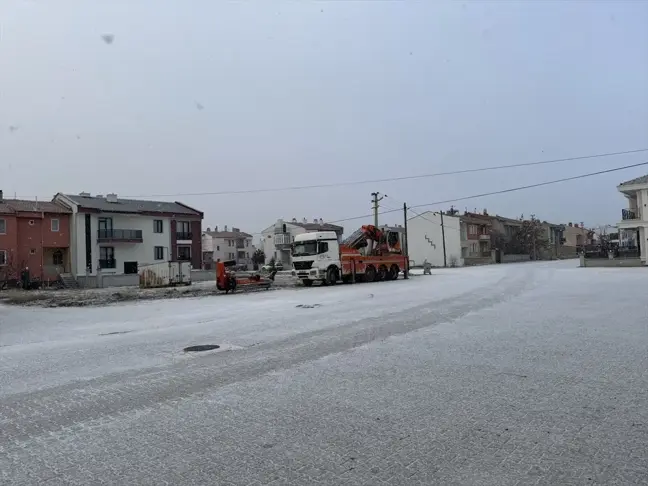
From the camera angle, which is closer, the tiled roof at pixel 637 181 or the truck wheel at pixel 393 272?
the truck wheel at pixel 393 272

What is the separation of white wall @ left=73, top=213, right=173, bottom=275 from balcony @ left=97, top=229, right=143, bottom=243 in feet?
1.49

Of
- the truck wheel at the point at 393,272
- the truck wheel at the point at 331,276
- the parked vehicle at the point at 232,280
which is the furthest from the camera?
the truck wheel at the point at 393,272

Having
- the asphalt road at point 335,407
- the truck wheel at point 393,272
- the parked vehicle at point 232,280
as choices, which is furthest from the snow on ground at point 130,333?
the truck wheel at point 393,272

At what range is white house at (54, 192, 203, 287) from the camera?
4944 cm

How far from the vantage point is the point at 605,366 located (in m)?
7.10

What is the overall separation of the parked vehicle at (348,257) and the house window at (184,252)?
2898cm

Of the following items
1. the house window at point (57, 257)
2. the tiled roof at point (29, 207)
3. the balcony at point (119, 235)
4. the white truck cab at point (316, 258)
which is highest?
the tiled roof at point (29, 207)

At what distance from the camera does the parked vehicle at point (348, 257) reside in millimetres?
30922

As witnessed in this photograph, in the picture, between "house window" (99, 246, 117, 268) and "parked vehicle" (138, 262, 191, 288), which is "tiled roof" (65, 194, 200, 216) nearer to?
"house window" (99, 246, 117, 268)

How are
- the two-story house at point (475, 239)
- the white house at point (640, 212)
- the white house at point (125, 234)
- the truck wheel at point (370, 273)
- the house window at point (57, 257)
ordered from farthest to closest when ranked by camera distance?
the two-story house at point (475, 239) < the white house at point (125, 234) < the house window at point (57, 257) < the white house at point (640, 212) < the truck wheel at point (370, 273)

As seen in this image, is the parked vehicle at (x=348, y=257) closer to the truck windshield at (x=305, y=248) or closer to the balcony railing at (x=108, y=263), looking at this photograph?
the truck windshield at (x=305, y=248)

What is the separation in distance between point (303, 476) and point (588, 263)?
53461 mm

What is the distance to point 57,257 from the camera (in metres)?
49.3

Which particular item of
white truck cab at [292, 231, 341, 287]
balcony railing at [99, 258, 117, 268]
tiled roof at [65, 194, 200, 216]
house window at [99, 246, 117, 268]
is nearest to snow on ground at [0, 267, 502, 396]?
white truck cab at [292, 231, 341, 287]
